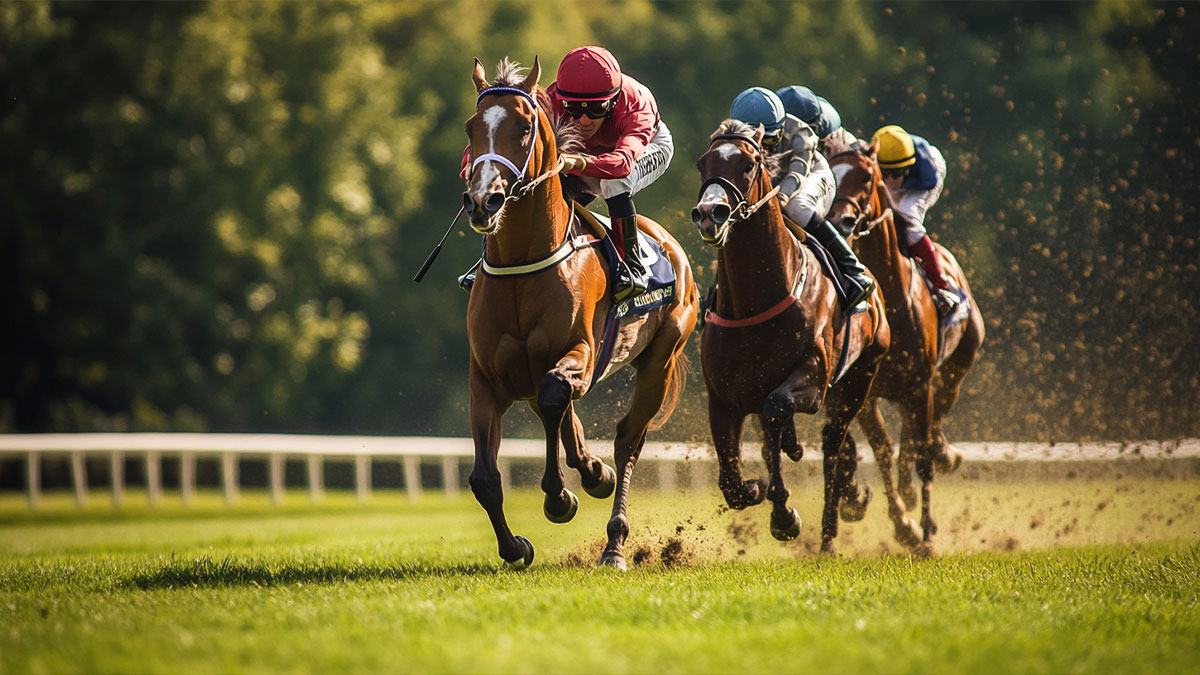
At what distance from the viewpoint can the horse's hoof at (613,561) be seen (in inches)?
249

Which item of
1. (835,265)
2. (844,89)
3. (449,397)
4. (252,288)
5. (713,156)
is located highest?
(844,89)

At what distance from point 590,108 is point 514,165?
1.09 meters

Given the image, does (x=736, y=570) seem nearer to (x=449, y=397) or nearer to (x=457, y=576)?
(x=457, y=576)

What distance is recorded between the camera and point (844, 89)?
2458cm

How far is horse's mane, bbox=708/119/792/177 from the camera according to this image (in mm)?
6605

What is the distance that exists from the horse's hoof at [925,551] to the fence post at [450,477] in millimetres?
9048

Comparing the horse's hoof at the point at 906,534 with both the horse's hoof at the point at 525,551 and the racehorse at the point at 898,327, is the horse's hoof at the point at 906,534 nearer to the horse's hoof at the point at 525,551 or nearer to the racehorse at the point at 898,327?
the racehorse at the point at 898,327

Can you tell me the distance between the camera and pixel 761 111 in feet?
22.3

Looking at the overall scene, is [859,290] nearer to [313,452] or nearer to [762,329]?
[762,329]

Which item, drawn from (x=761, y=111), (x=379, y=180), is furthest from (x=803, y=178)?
(x=379, y=180)

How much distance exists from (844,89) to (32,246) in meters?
14.1

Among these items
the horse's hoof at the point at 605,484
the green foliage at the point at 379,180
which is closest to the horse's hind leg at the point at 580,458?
the horse's hoof at the point at 605,484

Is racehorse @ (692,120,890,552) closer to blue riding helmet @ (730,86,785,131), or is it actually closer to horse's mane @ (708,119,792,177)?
horse's mane @ (708,119,792,177)

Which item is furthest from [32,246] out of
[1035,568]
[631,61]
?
[1035,568]
